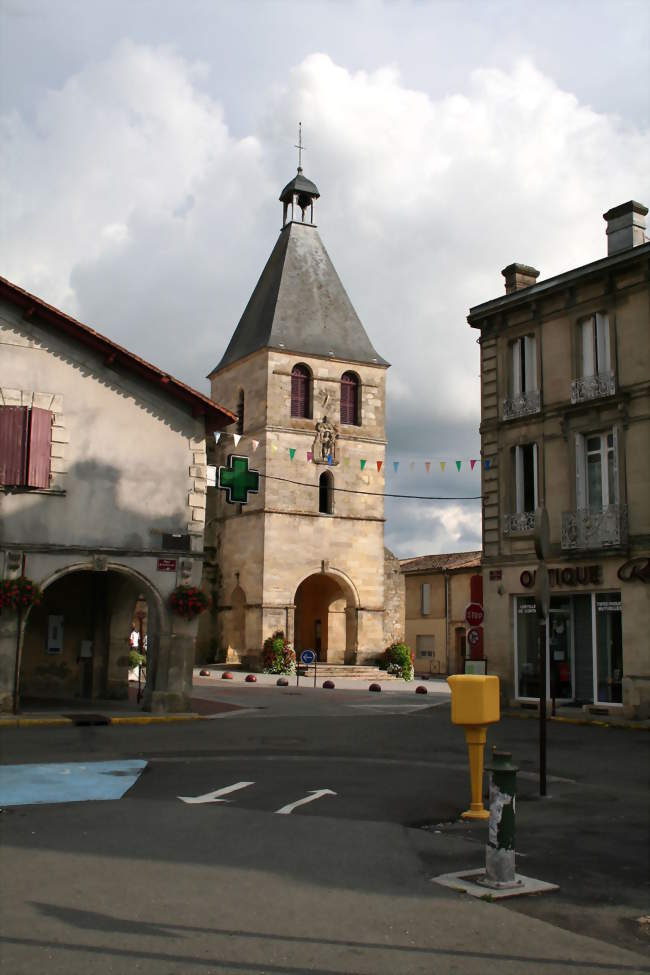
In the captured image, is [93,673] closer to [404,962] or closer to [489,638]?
[489,638]

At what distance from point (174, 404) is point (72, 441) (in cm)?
231

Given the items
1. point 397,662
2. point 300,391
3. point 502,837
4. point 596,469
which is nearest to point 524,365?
point 596,469

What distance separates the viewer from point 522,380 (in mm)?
22656

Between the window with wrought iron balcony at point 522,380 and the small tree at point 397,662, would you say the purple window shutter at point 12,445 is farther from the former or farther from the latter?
the small tree at point 397,662

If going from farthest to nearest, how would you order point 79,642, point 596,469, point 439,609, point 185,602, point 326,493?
point 439,609 < point 326,493 < point 79,642 < point 596,469 < point 185,602

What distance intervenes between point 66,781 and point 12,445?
9391mm

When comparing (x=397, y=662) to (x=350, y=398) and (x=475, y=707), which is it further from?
(x=475, y=707)

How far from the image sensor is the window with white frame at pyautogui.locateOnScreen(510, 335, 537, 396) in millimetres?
22359

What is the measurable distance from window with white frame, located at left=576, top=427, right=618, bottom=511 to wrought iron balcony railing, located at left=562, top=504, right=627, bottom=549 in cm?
21

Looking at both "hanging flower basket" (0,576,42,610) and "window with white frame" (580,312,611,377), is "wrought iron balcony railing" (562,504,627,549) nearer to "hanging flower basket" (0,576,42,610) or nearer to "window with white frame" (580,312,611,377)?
"window with white frame" (580,312,611,377)

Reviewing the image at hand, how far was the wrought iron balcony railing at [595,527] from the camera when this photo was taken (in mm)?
19547

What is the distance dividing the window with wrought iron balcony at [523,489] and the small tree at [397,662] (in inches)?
819

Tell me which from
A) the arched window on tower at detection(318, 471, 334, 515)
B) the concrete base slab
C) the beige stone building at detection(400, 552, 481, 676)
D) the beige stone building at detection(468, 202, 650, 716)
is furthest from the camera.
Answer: the beige stone building at detection(400, 552, 481, 676)

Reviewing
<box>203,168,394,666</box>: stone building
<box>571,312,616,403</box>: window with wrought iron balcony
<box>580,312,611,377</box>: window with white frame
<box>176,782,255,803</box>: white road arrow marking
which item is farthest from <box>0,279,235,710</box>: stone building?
<box>203,168,394,666</box>: stone building
